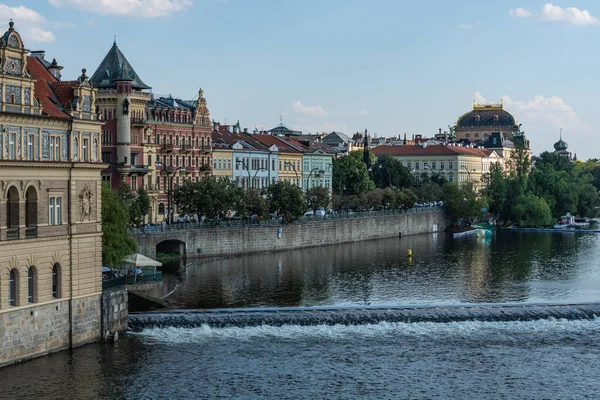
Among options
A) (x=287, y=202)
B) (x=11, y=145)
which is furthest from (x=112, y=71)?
(x=11, y=145)

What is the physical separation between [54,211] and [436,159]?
13781cm

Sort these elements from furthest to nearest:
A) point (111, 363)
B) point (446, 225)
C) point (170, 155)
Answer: point (446, 225) → point (170, 155) → point (111, 363)

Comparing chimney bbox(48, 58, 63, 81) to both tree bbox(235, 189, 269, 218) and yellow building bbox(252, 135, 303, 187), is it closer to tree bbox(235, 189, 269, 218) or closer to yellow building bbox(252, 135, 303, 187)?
tree bbox(235, 189, 269, 218)

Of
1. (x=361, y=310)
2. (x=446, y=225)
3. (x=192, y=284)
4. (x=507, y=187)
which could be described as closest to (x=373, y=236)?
(x=446, y=225)

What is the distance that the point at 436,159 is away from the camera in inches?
7018

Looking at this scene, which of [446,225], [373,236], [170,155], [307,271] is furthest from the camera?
[446,225]

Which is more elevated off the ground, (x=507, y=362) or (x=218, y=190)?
(x=218, y=190)

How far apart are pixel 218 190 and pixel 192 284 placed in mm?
21044

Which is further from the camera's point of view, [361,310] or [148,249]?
[148,249]

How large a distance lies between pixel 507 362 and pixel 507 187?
95406 millimetres

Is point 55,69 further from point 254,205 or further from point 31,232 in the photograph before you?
point 254,205

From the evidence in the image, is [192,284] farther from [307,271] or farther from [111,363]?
[111,363]

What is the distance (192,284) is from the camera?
68688mm

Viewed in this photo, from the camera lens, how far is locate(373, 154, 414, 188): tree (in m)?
152
